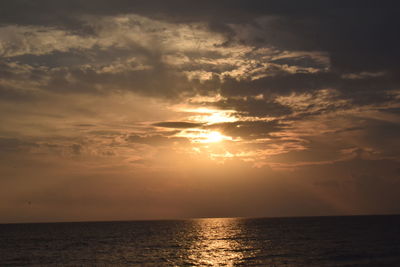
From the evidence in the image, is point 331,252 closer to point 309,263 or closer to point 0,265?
point 309,263

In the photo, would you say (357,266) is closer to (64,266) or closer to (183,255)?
(183,255)

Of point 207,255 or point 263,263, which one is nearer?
point 263,263

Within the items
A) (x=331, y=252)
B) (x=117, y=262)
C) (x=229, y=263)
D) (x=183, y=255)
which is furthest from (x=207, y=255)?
(x=331, y=252)

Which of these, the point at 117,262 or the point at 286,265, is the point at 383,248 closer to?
the point at 286,265

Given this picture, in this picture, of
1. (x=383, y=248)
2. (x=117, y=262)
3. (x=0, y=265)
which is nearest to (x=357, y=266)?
(x=383, y=248)

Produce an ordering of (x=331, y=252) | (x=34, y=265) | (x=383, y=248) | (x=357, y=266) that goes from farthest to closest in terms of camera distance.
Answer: (x=383, y=248) < (x=331, y=252) < (x=34, y=265) < (x=357, y=266)

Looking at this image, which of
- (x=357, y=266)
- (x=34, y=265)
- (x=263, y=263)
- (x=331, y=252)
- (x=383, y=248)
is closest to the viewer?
(x=357, y=266)

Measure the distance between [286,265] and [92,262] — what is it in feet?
98.4

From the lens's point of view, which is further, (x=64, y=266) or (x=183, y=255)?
(x=183, y=255)

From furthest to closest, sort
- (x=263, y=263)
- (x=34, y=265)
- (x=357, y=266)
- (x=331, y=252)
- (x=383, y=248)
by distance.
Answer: (x=383, y=248)
(x=331, y=252)
(x=34, y=265)
(x=263, y=263)
(x=357, y=266)

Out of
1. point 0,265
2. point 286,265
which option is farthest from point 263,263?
point 0,265

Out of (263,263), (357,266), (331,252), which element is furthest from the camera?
(331,252)

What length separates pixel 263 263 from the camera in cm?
5747

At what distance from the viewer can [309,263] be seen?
56.3 m
